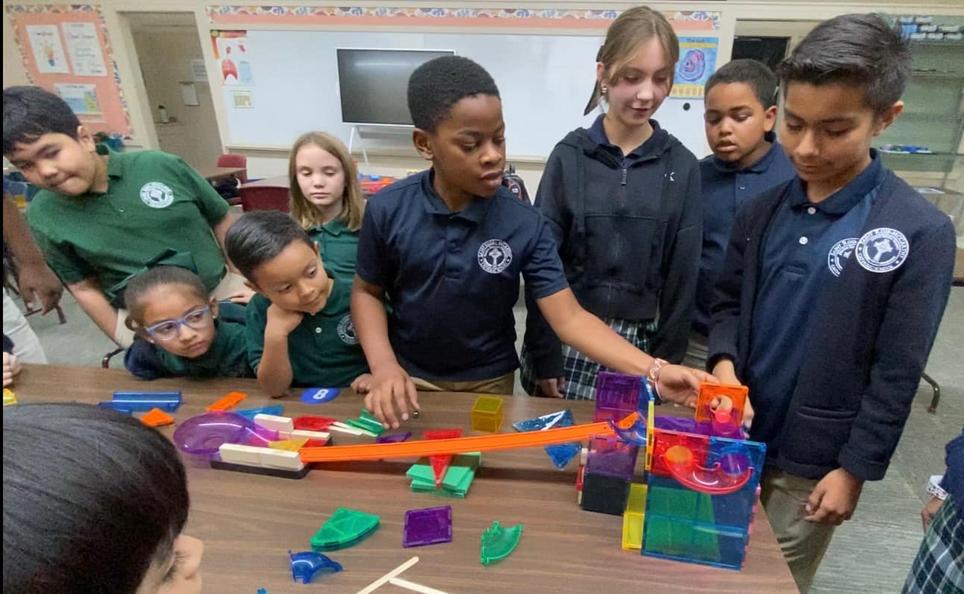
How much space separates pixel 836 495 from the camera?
1.05 meters

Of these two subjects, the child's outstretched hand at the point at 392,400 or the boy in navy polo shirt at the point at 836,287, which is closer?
the boy in navy polo shirt at the point at 836,287

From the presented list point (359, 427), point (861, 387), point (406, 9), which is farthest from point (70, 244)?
point (406, 9)

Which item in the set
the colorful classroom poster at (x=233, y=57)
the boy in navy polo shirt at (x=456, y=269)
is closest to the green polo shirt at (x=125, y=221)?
the boy in navy polo shirt at (x=456, y=269)

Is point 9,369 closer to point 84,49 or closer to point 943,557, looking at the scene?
point 943,557

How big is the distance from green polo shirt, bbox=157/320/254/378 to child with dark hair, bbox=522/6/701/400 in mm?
748

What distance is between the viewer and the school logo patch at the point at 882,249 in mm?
949

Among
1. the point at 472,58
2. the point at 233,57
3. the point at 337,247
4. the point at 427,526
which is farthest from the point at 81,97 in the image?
the point at 427,526

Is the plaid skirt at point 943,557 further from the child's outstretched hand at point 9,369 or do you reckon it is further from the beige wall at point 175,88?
the beige wall at point 175,88

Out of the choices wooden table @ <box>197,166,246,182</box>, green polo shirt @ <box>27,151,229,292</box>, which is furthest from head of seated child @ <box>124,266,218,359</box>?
wooden table @ <box>197,166,246,182</box>

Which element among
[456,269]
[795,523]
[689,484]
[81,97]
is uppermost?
[81,97]

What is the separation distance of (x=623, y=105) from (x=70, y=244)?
5.03ft

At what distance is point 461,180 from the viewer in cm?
120

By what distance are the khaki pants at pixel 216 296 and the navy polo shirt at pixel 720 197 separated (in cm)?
133

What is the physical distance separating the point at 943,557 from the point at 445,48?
4092mm
